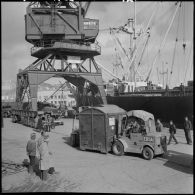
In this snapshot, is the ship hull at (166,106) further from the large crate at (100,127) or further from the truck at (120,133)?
the large crate at (100,127)

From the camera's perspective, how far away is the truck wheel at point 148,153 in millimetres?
12483

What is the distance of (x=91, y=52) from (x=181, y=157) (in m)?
18.8

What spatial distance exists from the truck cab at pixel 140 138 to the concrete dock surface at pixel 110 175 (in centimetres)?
38

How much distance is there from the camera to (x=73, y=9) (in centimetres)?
2561

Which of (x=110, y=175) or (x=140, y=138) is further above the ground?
(x=140, y=138)

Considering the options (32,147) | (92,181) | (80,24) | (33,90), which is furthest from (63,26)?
(92,181)

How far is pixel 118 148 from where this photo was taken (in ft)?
45.2

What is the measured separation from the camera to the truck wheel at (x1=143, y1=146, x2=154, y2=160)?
12.5 meters

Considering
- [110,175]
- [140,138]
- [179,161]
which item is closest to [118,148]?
[140,138]

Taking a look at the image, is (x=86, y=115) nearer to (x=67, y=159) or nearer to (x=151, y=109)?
(x=67, y=159)

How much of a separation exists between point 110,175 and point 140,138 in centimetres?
360

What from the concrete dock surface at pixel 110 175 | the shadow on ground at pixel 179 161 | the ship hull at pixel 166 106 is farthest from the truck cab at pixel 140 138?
the ship hull at pixel 166 106

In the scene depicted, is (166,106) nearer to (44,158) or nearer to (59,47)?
(59,47)

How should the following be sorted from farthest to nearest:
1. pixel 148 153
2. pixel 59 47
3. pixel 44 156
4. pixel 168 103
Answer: pixel 59 47 < pixel 168 103 < pixel 148 153 < pixel 44 156
